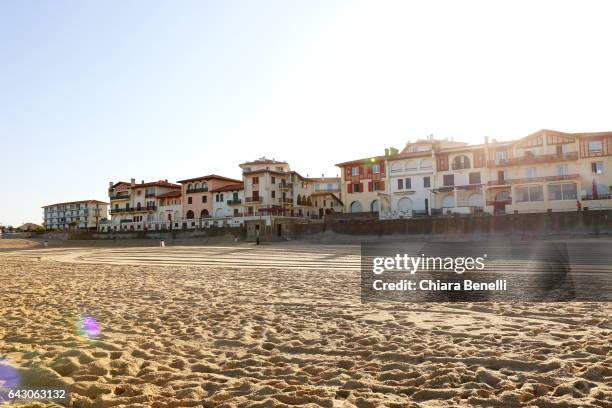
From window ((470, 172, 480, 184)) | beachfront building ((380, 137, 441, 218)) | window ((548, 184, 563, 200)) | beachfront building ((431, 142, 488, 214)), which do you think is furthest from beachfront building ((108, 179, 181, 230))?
window ((548, 184, 563, 200))

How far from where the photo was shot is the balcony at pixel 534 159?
55.9m

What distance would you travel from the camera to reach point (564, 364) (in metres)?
5.56

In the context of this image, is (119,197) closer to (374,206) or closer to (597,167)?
(374,206)

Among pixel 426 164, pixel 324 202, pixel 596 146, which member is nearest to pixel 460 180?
pixel 426 164

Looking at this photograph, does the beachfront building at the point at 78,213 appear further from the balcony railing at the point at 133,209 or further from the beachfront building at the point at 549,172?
the beachfront building at the point at 549,172

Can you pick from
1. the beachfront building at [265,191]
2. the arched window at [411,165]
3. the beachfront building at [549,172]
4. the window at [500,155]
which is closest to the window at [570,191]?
the beachfront building at [549,172]

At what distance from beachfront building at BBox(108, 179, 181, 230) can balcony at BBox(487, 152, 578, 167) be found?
62904 mm

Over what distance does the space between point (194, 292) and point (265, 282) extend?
2.95m

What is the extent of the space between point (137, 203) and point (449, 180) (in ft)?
228

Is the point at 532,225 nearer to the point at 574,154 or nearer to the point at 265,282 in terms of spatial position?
the point at 574,154

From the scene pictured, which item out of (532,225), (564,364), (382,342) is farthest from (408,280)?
(532,225)

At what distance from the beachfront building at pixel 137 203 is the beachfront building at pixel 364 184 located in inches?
1545

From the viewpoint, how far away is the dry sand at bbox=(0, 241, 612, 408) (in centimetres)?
485

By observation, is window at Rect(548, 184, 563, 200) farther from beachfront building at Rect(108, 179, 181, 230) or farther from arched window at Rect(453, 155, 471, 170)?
beachfront building at Rect(108, 179, 181, 230)
